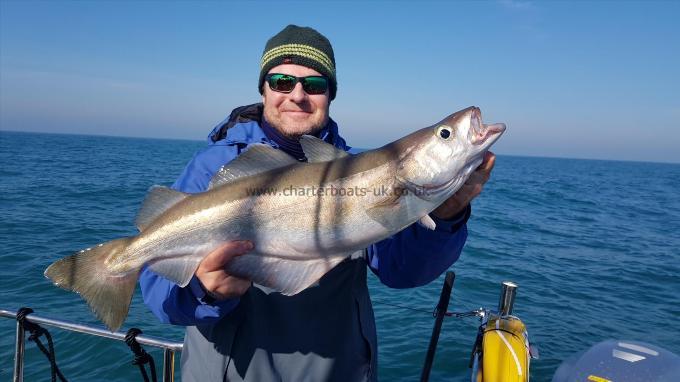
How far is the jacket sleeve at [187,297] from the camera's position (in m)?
3.10

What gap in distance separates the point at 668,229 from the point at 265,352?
28952 millimetres

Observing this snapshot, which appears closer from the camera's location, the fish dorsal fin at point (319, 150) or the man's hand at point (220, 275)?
the man's hand at point (220, 275)

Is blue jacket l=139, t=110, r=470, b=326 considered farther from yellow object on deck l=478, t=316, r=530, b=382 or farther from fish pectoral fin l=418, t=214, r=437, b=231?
yellow object on deck l=478, t=316, r=530, b=382

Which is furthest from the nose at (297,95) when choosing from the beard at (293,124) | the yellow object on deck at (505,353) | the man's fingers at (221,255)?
the yellow object on deck at (505,353)

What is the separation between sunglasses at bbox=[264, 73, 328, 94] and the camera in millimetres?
3924

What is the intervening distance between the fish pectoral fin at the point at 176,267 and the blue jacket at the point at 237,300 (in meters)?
0.08

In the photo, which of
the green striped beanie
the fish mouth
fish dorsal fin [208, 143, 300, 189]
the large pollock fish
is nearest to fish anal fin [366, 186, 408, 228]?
the large pollock fish

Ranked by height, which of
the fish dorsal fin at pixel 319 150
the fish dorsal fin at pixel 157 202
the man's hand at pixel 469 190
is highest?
the fish dorsal fin at pixel 319 150

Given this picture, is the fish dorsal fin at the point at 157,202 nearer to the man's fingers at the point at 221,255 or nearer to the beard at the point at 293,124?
the man's fingers at the point at 221,255

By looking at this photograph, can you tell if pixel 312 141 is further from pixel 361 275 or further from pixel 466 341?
pixel 466 341

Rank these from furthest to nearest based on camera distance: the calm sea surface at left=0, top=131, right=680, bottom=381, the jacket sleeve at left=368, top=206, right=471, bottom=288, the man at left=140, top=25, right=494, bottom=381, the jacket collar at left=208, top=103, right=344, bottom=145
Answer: the calm sea surface at left=0, top=131, right=680, bottom=381
the jacket collar at left=208, top=103, right=344, bottom=145
the jacket sleeve at left=368, top=206, right=471, bottom=288
the man at left=140, top=25, right=494, bottom=381

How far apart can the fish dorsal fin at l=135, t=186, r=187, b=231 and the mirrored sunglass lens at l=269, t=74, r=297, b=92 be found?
1276 mm

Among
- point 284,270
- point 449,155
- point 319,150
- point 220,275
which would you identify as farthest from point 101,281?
point 449,155

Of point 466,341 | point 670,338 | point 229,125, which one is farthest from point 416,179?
point 670,338
